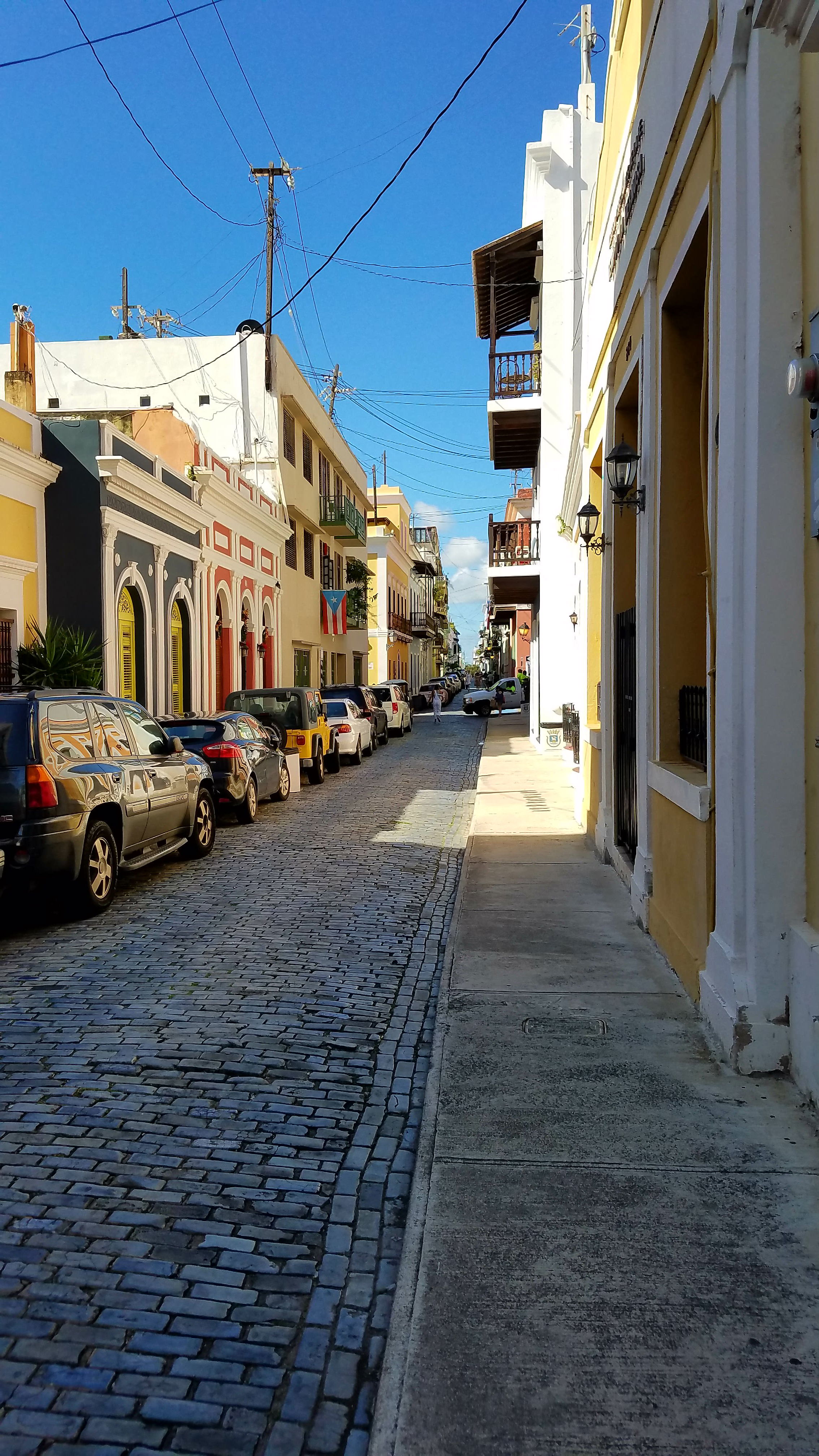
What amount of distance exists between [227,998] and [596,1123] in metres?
2.54

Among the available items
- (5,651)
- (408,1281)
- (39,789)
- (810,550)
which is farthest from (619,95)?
(5,651)

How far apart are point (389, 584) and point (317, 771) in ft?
137

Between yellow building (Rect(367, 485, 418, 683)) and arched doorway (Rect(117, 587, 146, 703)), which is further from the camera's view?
yellow building (Rect(367, 485, 418, 683))

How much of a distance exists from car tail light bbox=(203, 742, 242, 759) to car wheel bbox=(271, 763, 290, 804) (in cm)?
256

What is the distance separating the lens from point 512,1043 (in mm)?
4910

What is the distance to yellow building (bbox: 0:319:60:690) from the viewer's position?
14930 millimetres

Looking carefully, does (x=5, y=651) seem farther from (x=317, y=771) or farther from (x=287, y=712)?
(x=317, y=771)

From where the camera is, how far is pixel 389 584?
6050 centimetres

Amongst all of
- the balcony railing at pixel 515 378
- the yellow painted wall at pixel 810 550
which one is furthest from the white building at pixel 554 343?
the yellow painted wall at pixel 810 550

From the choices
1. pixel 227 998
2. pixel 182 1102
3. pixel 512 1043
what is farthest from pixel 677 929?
pixel 182 1102

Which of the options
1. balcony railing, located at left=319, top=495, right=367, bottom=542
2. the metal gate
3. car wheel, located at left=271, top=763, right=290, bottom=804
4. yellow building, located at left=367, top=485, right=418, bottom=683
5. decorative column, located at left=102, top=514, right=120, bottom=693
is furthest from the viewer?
yellow building, located at left=367, top=485, right=418, bottom=683

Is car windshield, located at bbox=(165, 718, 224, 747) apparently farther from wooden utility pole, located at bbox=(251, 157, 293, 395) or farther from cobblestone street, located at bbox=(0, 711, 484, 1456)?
wooden utility pole, located at bbox=(251, 157, 293, 395)

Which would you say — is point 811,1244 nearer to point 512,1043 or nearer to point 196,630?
point 512,1043

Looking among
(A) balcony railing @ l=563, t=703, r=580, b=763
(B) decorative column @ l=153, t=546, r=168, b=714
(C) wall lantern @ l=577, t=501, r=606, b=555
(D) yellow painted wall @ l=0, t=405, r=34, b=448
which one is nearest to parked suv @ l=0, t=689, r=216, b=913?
(C) wall lantern @ l=577, t=501, r=606, b=555
